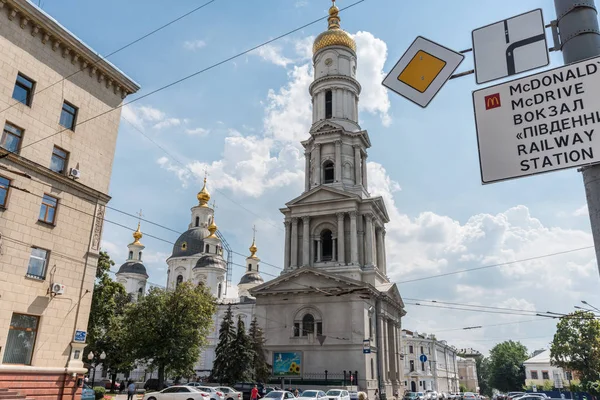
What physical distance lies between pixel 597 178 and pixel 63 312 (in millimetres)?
20879

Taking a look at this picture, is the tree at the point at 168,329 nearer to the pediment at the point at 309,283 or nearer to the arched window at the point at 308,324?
the pediment at the point at 309,283

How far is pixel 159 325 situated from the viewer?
3700 centimetres

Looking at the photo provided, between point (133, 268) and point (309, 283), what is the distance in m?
51.7

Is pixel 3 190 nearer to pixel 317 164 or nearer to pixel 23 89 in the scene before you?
pixel 23 89

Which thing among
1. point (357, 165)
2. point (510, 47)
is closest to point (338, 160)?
point (357, 165)

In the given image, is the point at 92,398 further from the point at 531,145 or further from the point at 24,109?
the point at 531,145

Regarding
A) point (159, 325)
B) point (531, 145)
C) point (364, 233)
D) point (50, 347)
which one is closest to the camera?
point (531, 145)

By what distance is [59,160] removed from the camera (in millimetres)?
20703

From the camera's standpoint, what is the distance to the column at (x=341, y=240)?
4684 cm

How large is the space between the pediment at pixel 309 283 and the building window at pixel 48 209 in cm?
2614

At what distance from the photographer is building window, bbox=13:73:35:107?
19.3m

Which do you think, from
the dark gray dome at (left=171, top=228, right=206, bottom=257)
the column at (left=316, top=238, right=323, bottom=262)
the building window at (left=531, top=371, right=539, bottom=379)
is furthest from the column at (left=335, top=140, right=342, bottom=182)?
the building window at (left=531, top=371, right=539, bottom=379)

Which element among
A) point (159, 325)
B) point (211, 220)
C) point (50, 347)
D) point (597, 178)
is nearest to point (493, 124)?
point (597, 178)

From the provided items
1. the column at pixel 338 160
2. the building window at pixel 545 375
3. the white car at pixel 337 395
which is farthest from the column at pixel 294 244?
the building window at pixel 545 375
